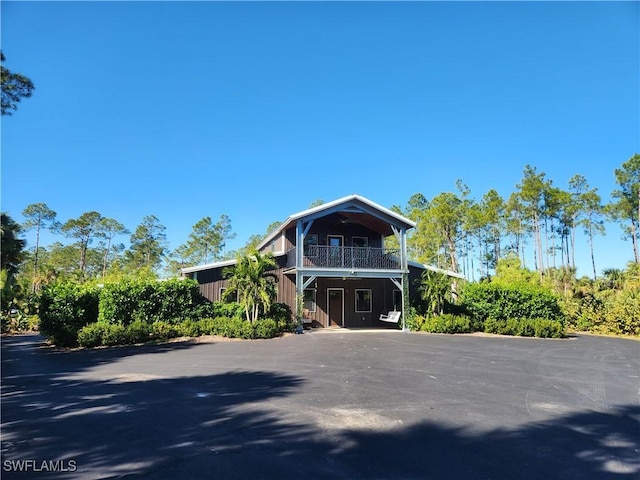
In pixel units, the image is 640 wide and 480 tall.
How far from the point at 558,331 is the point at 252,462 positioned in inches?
698

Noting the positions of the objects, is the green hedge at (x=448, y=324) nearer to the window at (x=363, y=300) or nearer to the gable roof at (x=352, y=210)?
the window at (x=363, y=300)

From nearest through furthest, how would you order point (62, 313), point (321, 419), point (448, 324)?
point (321, 419), point (62, 313), point (448, 324)

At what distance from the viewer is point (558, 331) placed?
57.4ft

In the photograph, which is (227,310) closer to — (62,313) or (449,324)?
(62,313)

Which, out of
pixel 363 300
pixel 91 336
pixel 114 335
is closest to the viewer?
pixel 91 336

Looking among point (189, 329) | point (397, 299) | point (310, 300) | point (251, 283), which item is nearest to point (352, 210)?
point (310, 300)

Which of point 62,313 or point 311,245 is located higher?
point 311,245

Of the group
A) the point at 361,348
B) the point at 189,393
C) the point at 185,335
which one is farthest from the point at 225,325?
the point at 189,393

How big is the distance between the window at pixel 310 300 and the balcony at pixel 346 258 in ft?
6.00

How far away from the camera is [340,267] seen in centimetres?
2002

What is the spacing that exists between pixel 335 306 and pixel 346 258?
10.2ft

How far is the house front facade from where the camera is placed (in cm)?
1941

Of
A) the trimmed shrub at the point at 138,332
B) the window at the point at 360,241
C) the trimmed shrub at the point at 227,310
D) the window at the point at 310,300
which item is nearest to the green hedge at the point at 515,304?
the window at the point at 360,241

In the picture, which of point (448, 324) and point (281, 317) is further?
point (448, 324)
